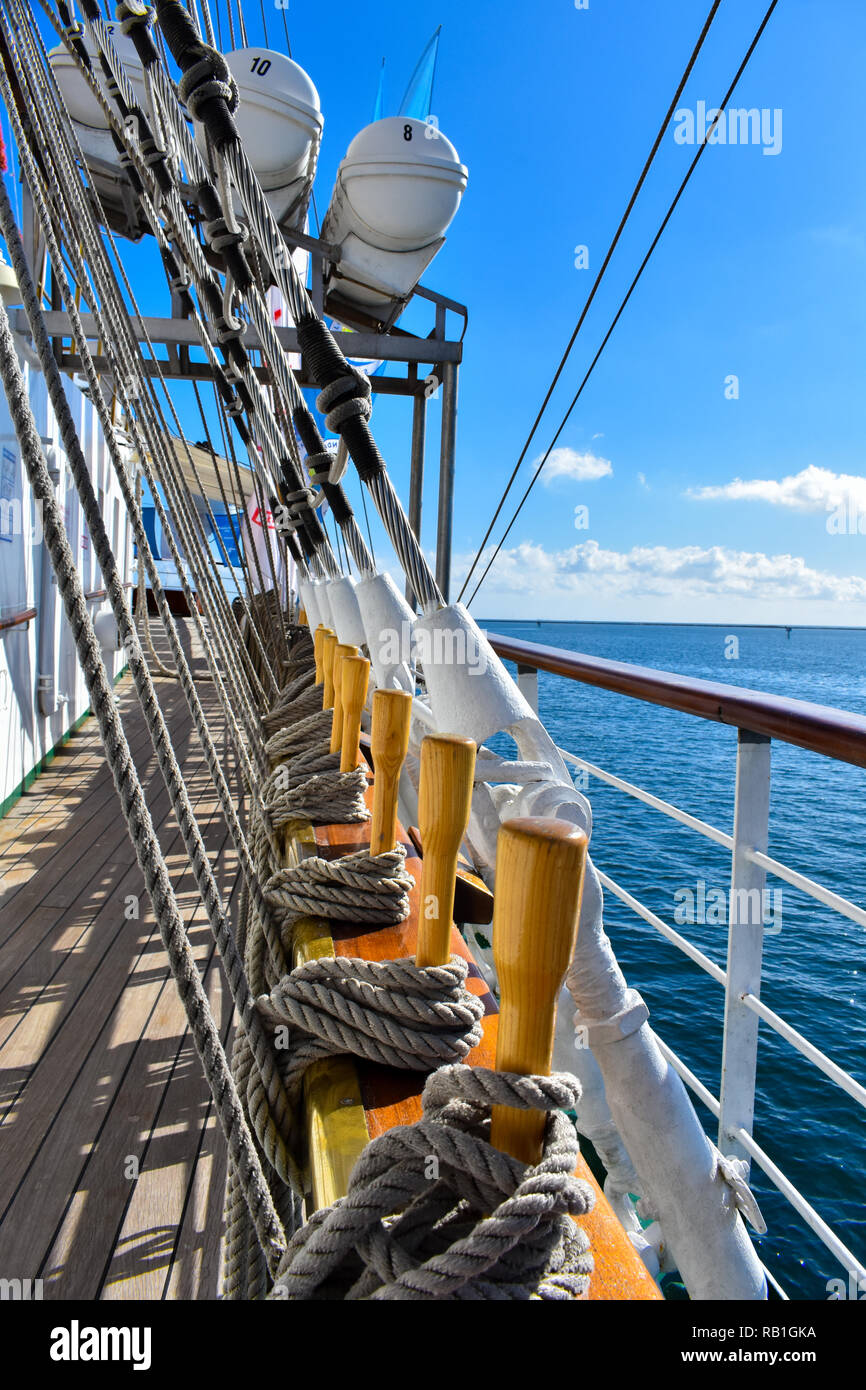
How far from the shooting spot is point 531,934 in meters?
0.38

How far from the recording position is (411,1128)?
40 cm

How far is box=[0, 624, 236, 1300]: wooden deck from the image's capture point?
114cm

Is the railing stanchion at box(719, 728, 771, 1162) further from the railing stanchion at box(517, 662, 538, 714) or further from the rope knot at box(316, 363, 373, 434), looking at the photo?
the railing stanchion at box(517, 662, 538, 714)

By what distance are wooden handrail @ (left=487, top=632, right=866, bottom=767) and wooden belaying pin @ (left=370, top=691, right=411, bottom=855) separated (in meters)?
0.41

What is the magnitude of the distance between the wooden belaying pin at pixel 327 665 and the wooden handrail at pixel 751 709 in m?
0.46

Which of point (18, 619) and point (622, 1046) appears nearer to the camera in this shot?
point (622, 1046)

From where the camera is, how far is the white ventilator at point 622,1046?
78cm

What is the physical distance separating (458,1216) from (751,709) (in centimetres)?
73

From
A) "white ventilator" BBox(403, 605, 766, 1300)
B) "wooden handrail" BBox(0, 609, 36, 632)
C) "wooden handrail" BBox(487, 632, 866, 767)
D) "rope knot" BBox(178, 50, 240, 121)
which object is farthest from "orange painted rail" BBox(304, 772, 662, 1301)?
"wooden handrail" BBox(0, 609, 36, 632)

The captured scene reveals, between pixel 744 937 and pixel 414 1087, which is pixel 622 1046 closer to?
pixel 414 1087

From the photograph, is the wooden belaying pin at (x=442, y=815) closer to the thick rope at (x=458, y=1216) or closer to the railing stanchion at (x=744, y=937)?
the thick rope at (x=458, y=1216)

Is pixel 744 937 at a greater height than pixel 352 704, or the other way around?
pixel 352 704

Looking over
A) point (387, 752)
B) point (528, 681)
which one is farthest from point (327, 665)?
point (387, 752)
